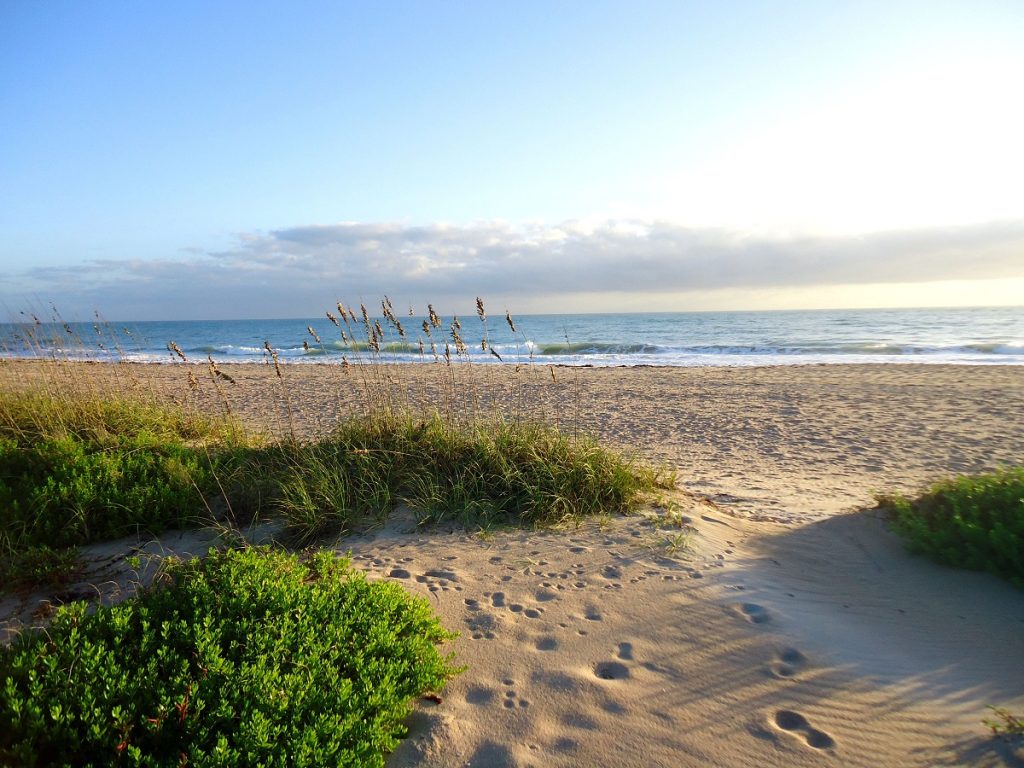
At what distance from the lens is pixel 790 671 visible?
286cm

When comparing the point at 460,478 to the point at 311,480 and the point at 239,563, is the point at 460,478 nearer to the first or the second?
the point at 311,480

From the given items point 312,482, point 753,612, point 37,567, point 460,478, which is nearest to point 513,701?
point 753,612

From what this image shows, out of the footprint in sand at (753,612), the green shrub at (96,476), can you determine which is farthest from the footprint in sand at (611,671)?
the green shrub at (96,476)

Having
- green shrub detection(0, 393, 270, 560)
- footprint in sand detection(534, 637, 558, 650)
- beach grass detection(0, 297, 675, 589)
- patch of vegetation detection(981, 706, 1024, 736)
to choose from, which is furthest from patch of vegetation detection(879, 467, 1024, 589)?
green shrub detection(0, 393, 270, 560)

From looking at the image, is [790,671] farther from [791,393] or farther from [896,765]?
[791,393]

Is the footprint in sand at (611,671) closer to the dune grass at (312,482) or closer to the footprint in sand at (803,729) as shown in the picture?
the footprint in sand at (803,729)

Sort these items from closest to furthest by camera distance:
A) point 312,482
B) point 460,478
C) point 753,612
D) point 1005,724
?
1. point 1005,724
2. point 753,612
3. point 460,478
4. point 312,482

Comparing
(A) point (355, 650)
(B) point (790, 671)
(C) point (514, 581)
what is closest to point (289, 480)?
(C) point (514, 581)

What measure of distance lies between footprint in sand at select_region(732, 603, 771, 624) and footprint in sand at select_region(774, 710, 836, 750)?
29.2 inches

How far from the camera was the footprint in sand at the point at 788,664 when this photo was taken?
9.34 ft

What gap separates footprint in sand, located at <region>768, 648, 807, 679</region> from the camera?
285 centimetres

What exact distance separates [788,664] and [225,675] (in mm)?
2674

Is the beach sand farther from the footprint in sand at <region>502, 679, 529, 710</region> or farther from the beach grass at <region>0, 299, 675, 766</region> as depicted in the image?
the beach grass at <region>0, 299, 675, 766</region>

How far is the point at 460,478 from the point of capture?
500 cm
